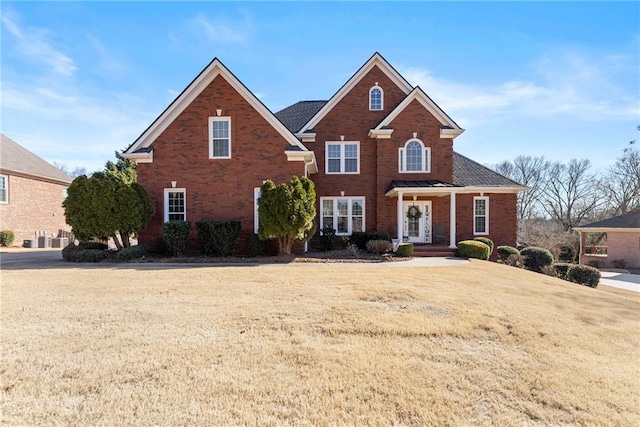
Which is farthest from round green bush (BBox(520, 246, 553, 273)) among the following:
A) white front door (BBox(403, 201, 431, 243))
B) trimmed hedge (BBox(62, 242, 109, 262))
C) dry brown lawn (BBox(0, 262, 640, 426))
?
trimmed hedge (BBox(62, 242, 109, 262))

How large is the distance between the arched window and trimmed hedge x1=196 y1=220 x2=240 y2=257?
1108 centimetres

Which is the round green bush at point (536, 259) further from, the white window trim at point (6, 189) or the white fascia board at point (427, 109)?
the white window trim at point (6, 189)

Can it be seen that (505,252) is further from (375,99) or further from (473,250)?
(375,99)

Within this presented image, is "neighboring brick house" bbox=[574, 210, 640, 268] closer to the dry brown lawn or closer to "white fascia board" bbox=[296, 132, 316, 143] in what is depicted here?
the dry brown lawn

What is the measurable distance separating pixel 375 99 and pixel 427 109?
3.14m

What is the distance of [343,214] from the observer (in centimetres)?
1998

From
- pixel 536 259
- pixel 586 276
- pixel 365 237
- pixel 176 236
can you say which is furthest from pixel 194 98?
pixel 586 276

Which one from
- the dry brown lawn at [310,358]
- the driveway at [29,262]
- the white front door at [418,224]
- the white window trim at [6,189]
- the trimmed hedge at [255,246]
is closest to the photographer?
the dry brown lawn at [310,358]

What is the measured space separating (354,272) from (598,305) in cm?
648

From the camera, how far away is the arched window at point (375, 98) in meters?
20.2

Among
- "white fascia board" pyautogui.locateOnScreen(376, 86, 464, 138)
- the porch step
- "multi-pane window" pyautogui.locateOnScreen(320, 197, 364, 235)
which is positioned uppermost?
"white fascia board" pyautogui.locateOnScreen(376, 86, 464, 138)

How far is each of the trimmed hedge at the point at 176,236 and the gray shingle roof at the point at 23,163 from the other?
1651cm

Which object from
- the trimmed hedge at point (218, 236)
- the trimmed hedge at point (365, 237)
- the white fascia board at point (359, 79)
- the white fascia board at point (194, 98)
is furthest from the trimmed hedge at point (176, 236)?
the white fascia board at point (359, 79)

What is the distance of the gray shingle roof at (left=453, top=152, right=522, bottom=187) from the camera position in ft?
64.0
